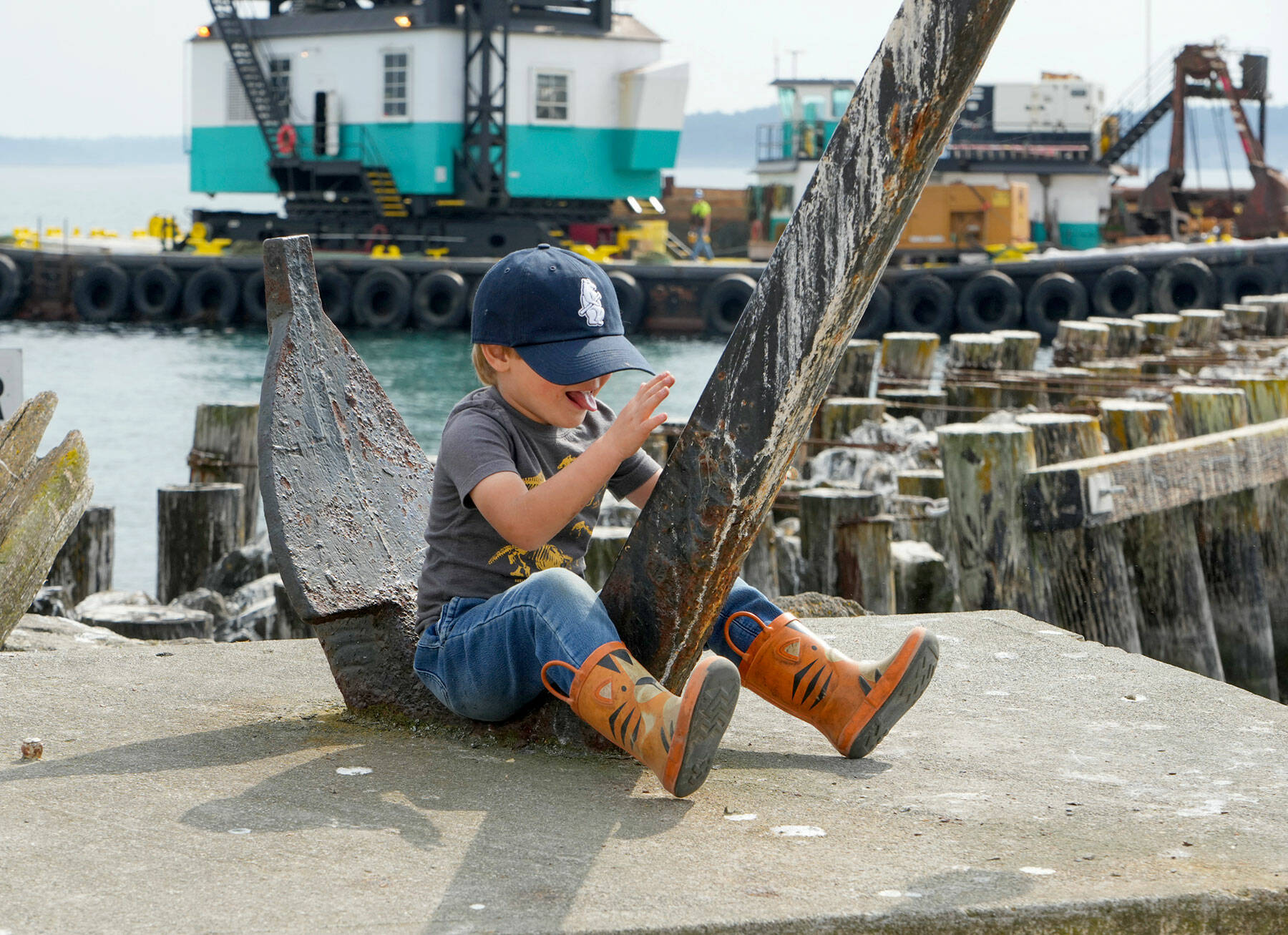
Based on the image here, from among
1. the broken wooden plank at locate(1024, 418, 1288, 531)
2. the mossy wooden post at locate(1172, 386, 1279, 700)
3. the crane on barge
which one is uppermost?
the crane on barge

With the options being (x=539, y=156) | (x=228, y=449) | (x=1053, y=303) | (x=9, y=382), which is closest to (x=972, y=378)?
(x=228, y=449)

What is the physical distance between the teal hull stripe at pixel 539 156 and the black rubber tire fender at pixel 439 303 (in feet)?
7.15

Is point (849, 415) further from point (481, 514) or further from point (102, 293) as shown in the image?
point (102, 293)

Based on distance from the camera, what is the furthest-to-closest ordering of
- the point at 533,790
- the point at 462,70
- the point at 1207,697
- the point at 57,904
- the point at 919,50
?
the point at 462,70 < the point at 1207,697 < the point at 533,790 < the point at 919,50 < the point at 57,904

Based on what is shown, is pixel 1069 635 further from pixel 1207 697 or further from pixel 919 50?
pixel 919 50

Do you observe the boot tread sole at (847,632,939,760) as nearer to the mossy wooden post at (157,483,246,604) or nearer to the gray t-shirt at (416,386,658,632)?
the gray t-shirt at (416,386,658,632)

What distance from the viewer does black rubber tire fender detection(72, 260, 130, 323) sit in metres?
24.3

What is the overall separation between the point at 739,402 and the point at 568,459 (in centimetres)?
41

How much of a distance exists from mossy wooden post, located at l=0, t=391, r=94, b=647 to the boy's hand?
1.34 m

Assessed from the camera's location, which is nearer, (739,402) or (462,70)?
(739,402)

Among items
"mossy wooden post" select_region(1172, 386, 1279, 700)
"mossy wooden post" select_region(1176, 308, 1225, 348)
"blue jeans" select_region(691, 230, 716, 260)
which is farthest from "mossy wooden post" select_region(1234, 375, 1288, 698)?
"blue jeans" select_region(691, 230, 716, 260)

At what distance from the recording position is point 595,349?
2.63 m

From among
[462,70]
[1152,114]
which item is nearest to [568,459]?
[462,70]

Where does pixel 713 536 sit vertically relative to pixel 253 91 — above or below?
below
